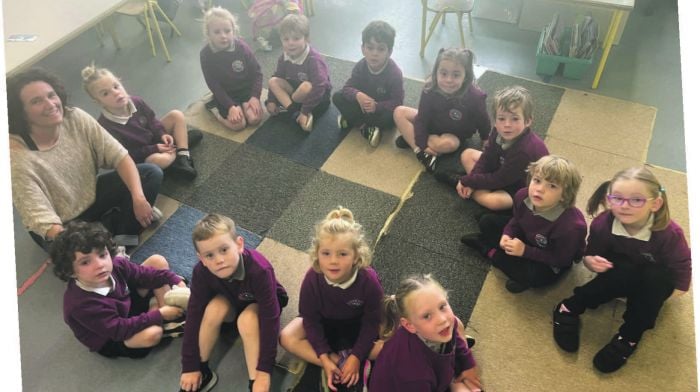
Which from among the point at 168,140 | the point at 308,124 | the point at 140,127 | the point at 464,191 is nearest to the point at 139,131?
the point at 140,127

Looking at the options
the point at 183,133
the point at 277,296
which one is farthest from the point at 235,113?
the point at 277,296

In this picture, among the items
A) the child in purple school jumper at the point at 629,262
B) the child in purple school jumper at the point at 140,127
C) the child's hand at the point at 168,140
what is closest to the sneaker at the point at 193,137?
the child in purple school jumper at the point at 140,127

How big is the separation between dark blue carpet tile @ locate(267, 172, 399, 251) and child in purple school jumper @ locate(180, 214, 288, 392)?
563 mm

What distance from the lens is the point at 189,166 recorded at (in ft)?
8.95

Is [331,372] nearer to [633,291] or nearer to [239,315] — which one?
[239,315]

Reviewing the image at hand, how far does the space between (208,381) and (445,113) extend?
1.77 metres

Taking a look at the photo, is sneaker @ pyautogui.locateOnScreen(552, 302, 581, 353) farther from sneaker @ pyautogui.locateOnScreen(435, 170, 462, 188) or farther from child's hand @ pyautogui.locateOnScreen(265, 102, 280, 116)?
child's hand @ pyautogui.locateOnScreen(265, 102, 280, 116)

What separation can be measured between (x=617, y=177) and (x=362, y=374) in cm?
118

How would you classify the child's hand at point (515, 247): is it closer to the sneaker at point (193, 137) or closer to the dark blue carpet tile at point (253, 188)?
the dark blue carpet tile at point (253, 188)

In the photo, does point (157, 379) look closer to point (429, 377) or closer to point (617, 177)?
point (429, 377)

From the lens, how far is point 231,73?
9.77 ft

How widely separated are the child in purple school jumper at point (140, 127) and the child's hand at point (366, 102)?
3.34 ft

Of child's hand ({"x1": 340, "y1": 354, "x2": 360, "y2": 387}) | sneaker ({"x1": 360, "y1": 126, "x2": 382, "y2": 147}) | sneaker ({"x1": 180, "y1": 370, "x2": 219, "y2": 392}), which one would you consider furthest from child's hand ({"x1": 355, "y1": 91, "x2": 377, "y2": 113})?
sneaker ({"x1": 180, "y1": 370, "x2": 219, "y2": 392})

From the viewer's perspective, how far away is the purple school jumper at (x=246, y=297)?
5.86ft
